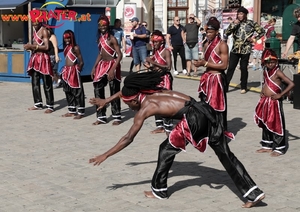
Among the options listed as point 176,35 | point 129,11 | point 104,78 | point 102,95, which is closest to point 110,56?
point 104,78

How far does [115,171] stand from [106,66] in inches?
139

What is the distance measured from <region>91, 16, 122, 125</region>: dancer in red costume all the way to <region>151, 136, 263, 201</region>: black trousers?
4.40 m

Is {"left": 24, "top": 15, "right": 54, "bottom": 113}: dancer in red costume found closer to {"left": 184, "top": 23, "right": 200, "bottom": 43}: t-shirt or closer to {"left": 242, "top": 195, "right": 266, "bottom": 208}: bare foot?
{"left": 184, "top": 23, "right": 200, "bottom": 43}: t-shirt

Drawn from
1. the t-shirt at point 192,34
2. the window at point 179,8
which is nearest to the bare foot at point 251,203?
the t-shirt at point 192,34

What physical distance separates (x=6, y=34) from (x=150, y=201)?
13.1m

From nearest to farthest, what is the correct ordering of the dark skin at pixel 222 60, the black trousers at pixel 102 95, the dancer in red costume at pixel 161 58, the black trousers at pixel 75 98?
the dark skin at pixel 222 60
the dancer in red costume at pixel 161 58
the black trousers at pixel 102 95
the black trousers at pixel 75 98

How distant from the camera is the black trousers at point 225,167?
20.6 feet

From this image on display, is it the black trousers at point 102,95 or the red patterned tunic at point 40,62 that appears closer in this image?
the black trousers at point 102,95

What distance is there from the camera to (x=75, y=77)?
38.3ft

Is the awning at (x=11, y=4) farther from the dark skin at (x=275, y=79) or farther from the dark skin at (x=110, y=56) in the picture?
the dark skin at (x=275, y=79)

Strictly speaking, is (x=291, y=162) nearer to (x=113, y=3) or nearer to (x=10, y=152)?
(x=10, y=152)

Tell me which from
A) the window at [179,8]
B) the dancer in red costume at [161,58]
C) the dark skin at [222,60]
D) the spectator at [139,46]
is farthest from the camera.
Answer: the window at [179,8]

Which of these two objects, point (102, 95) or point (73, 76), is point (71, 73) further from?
point (102, 95)

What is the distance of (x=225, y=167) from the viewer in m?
6.46
